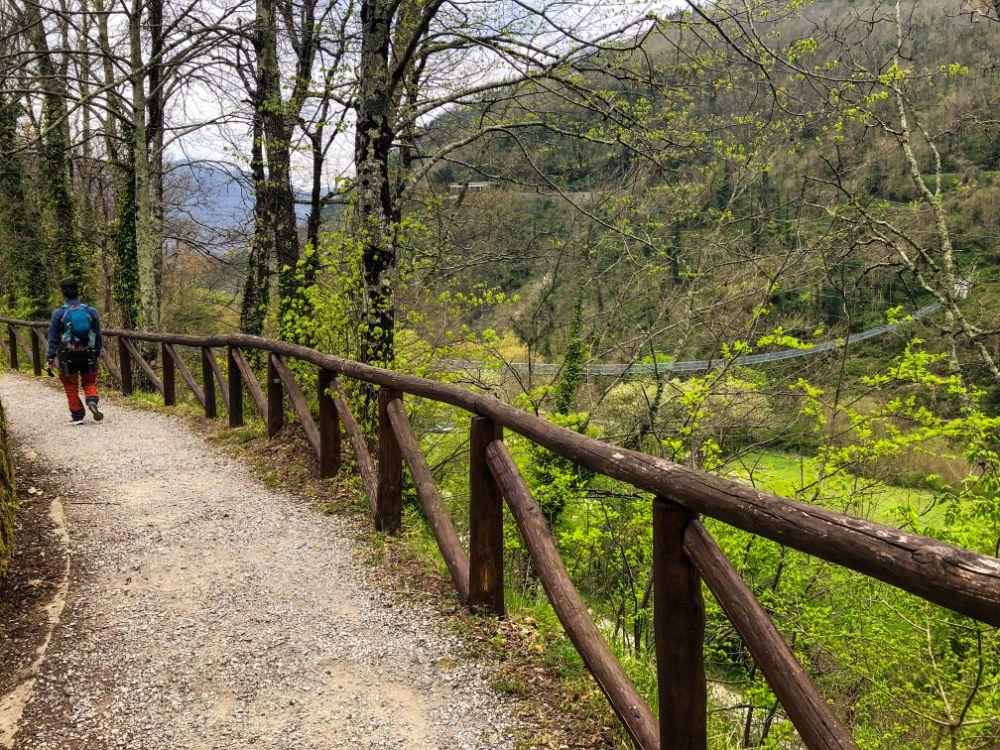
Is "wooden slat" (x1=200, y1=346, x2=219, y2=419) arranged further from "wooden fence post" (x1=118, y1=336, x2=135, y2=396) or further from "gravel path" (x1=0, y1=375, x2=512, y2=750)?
"wooden fence post" (x1=118, y1=336, x2=135, y2=396)

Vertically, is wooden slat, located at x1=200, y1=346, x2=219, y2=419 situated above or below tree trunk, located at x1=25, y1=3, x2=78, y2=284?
below

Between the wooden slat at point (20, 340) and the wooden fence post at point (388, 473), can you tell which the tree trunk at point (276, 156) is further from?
the wooden slat at point (20, 340)

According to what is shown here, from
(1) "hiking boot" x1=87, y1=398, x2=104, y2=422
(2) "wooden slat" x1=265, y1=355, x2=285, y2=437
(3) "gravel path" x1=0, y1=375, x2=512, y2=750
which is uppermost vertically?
(2) "wooden slat" x1=265, y1=355, x2=285, y2=437

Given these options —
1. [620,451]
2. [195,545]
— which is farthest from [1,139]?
[620,451]

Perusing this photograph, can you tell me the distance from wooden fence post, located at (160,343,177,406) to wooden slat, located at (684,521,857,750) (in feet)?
32.0

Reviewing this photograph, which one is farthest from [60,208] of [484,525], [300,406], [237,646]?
[484,525]

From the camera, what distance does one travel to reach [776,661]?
1.79m

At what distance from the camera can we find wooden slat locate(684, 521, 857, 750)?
5.61 feet

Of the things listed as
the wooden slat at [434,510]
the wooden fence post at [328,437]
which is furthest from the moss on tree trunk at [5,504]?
the wooden slat at [434,510]

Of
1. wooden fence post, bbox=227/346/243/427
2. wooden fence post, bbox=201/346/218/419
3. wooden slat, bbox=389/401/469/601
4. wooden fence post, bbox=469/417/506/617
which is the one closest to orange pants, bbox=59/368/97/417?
wooden fence post, bbox=201/346/218/419

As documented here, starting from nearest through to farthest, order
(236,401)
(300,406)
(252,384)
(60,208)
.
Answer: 1. (300,406)
2. (252,384)
3. (236,401)
4. (60,208)

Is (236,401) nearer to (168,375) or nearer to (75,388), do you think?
(75,388)

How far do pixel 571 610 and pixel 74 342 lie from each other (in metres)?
7.88

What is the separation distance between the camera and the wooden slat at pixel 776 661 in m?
1.71
